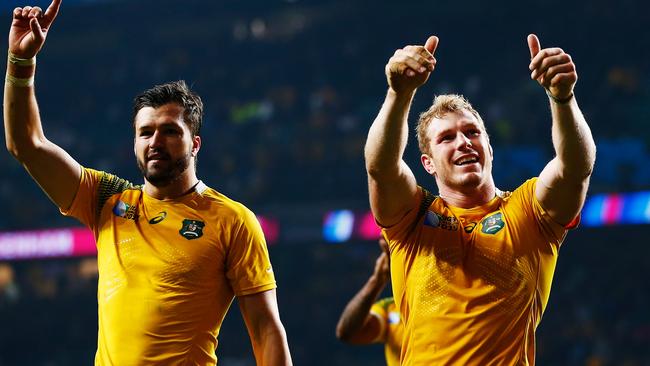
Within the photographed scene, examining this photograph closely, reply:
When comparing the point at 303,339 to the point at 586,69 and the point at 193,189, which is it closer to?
the point at 586,69

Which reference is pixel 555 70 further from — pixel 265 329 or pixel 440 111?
pixel 265 329

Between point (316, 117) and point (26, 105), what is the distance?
16.4 metres

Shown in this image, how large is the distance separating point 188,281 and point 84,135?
1848cm

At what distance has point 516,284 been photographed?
136 inches

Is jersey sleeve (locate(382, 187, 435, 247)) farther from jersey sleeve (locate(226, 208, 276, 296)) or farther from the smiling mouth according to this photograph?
jersey sleeve (locate(226, 208, 276, 296))

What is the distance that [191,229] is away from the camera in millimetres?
3908

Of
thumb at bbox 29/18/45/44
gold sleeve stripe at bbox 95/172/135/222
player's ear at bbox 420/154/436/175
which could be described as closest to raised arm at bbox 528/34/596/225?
player's ear at bbox 420/154/436/175

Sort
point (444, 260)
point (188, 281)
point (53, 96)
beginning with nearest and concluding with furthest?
point (444, 260)
point (188, 281)
point (53, 96)

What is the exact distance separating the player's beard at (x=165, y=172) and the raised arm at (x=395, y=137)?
3.25 feet

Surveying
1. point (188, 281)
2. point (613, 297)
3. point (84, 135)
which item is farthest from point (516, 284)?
point (84, 135)

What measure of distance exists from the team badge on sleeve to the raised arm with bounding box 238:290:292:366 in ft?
1.19

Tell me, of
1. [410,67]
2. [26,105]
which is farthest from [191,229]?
[410,67]

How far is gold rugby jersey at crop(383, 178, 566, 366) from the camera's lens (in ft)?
11.1

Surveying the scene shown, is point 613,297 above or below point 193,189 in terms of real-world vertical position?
below
